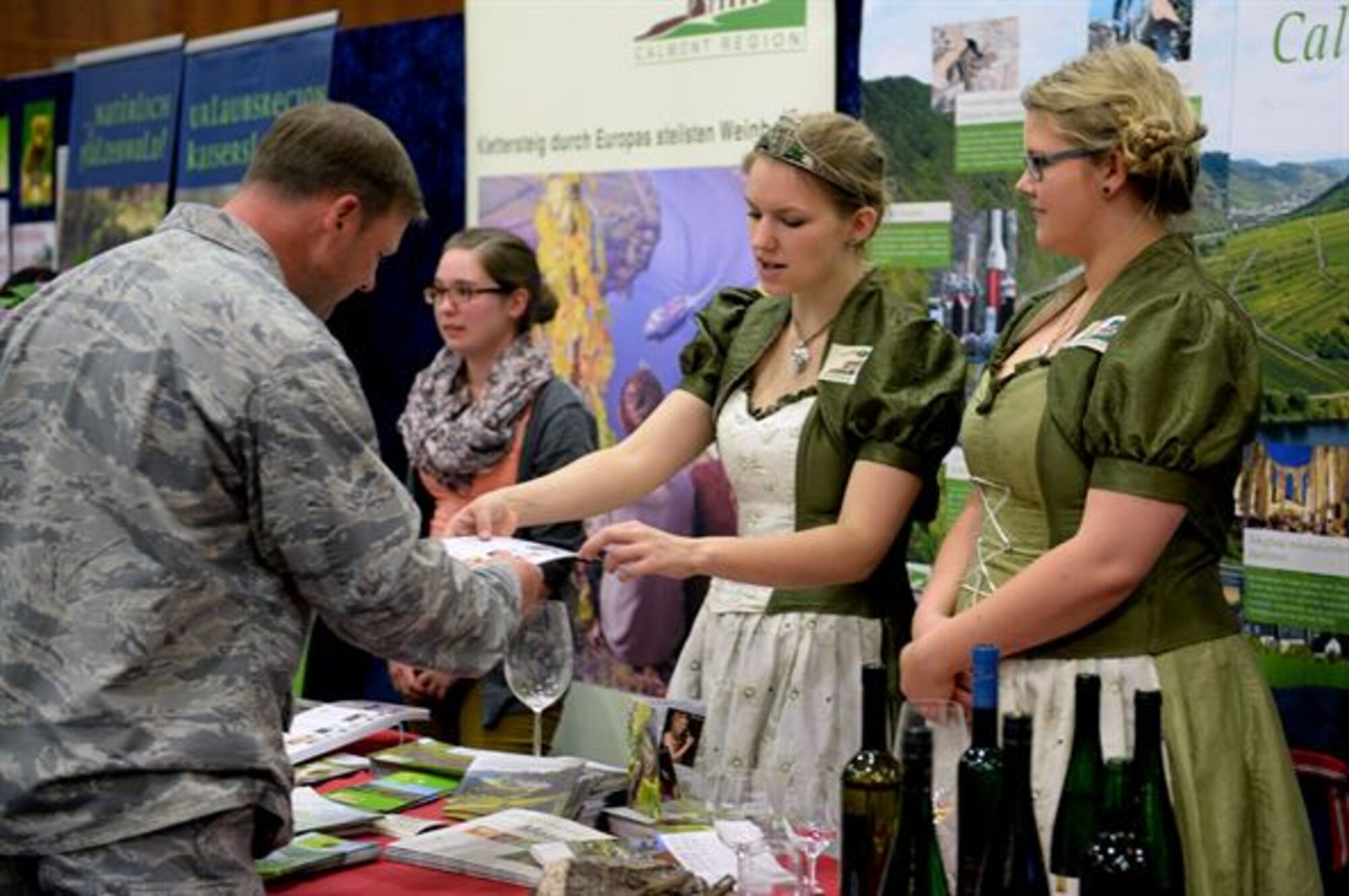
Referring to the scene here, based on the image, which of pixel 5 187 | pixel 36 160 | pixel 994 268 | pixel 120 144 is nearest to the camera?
pixel 994 268

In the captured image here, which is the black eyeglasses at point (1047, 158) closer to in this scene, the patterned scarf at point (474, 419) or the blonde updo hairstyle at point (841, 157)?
the blonde updo hairstyle at point (841, 157)

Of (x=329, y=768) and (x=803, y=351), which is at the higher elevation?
(x=803, y=351)

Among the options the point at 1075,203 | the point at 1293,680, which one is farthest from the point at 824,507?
the point at 1293,680

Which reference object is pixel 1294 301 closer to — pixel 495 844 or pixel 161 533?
pixel 495 844

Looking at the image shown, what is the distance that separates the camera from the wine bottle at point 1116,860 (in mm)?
1601

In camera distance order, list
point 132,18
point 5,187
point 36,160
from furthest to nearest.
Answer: point 132,18 < point 5,187 < point 36,160

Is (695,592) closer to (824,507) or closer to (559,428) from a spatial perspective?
(559,428)

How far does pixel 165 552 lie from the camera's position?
196cm

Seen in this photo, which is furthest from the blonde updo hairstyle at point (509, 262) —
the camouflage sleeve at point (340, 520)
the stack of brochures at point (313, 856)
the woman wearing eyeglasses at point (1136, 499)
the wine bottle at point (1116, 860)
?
the wine bottle at point (1116, 860)

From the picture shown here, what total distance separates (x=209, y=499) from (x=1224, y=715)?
1322 millimetres

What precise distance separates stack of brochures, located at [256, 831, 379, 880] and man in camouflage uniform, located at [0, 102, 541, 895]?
7.2 inches

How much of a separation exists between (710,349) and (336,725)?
864mm

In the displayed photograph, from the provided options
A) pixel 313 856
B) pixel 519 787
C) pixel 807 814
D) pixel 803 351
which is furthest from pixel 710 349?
pixel 807 814

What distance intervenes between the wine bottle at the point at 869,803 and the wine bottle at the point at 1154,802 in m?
0.22
